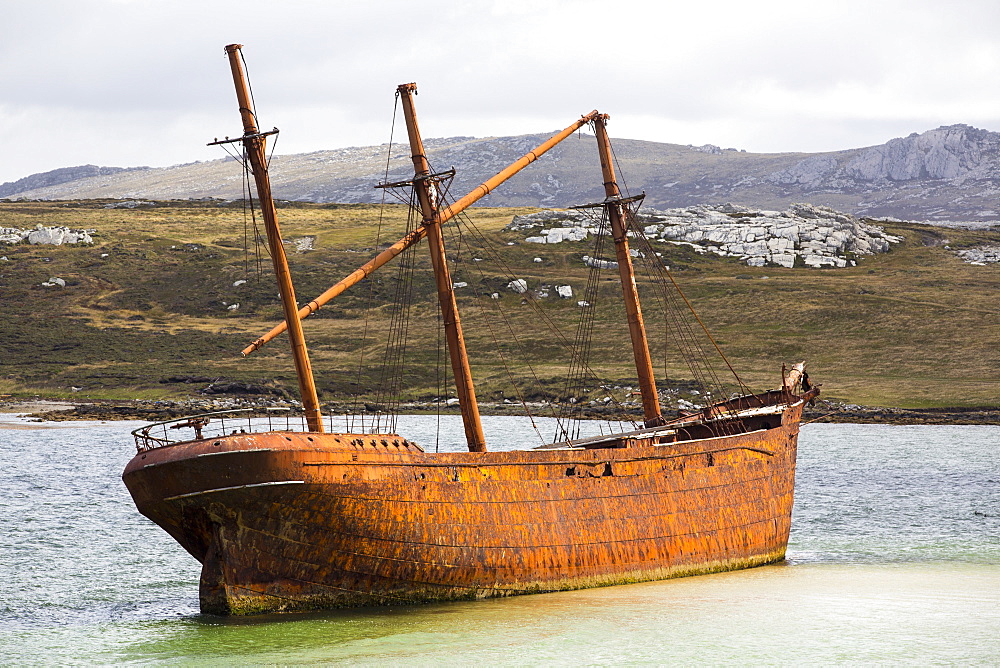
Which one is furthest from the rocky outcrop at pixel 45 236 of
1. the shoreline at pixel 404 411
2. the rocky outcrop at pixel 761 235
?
the shoreline at pixel 404 411

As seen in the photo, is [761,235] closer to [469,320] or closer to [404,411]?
[469,320]

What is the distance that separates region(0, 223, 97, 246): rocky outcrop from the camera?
140250 millimetres

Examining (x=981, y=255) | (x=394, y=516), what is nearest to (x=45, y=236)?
(x=981, y=255)

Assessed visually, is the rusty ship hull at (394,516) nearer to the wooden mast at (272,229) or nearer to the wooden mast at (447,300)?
the wooden mast at (272,229)

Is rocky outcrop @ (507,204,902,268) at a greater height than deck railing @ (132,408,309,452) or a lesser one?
greater

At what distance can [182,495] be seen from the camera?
24234 mm

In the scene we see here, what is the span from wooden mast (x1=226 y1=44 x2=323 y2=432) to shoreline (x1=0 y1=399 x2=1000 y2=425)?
150 feet

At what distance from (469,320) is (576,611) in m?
91.4

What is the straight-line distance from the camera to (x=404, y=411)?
89.6 m

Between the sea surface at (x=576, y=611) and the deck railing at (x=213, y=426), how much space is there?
3.60 m

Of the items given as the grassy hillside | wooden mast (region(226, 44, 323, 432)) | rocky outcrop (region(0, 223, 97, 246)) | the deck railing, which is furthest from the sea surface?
rocky outcrop (region(0, 223, 97, 246))

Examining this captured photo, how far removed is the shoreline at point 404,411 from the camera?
7781cm

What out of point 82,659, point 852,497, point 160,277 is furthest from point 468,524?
point 160,277

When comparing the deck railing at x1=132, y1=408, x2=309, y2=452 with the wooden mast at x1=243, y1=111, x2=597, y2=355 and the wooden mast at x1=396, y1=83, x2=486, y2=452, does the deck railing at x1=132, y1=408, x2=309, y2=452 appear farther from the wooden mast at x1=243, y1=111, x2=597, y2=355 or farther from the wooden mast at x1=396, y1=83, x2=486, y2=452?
the wooden mast at x1=396, y1=83, x2=486, y2=452
